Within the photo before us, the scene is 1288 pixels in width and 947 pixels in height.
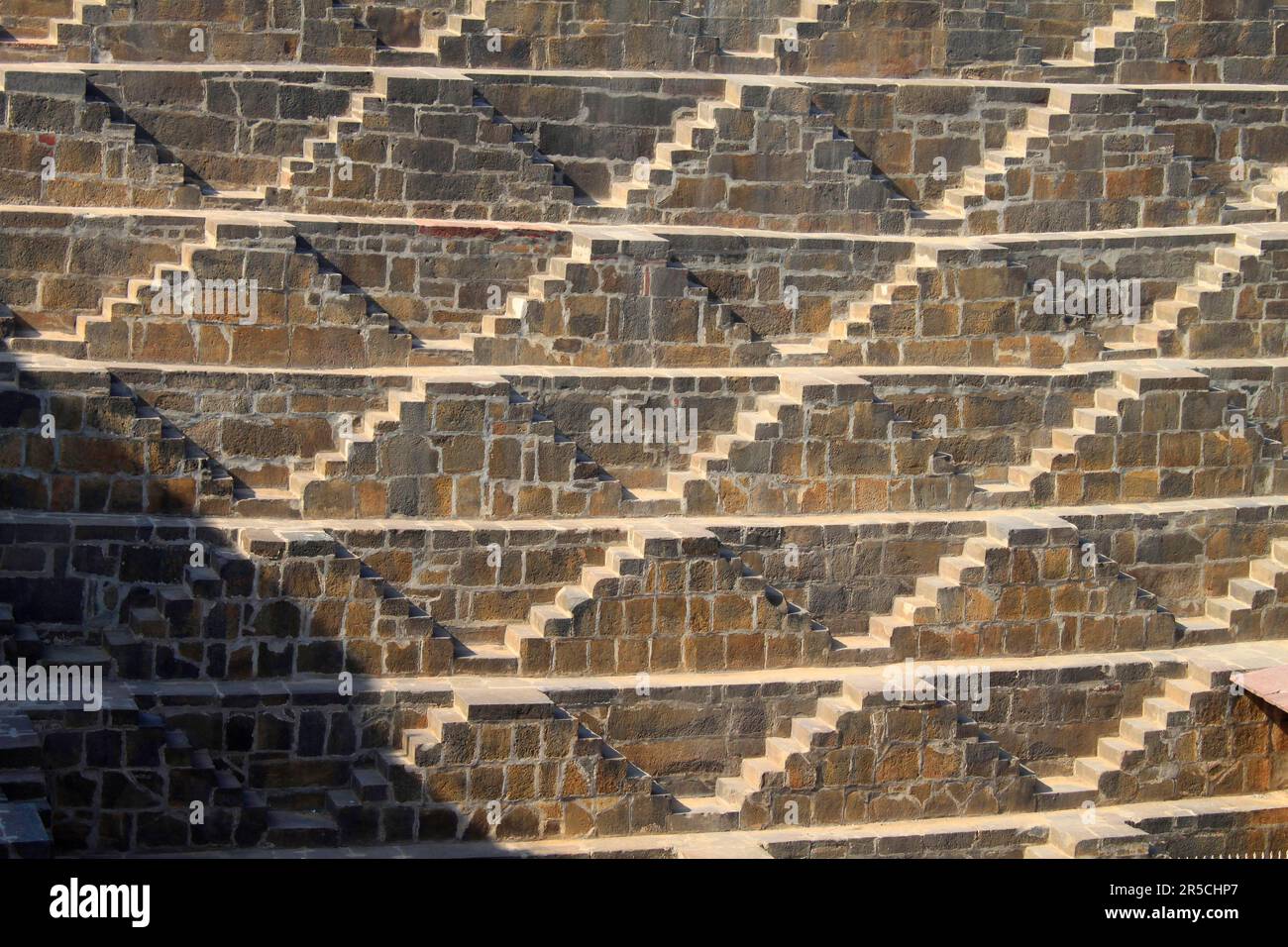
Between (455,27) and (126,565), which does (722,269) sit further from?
(126,565)

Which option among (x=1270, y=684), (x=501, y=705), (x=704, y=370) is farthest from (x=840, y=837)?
(x=704, y=370)

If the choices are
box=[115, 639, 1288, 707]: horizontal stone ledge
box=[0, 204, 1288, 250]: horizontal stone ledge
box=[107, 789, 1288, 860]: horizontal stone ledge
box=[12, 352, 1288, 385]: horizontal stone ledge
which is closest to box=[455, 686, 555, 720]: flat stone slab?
box=[115, 639, 1288, 707]: horizontal stone ledge

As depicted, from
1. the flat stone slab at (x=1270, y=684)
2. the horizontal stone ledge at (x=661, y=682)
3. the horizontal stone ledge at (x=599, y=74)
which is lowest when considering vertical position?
the flat stone slab at (x=1270, y=684)

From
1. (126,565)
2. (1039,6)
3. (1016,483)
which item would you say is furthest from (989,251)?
(126,565)

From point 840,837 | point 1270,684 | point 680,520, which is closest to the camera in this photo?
point 840,837

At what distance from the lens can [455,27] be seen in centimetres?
2298

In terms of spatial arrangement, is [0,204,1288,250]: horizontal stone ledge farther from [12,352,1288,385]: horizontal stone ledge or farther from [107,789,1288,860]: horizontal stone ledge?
[107,789,1288,860]: horizontal stone ledge

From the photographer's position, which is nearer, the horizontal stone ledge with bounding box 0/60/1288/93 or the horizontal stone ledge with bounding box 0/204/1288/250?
the horizontal stone ledge with bounding box 0/204/1288/250

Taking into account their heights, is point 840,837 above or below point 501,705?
below

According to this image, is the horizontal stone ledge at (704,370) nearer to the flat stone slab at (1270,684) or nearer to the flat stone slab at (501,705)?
the flat stone slab at (501,705)

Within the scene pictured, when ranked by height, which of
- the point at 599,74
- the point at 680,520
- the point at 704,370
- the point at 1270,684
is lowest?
the point at 1270,684

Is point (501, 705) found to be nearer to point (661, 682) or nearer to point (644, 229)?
point (661, 682)

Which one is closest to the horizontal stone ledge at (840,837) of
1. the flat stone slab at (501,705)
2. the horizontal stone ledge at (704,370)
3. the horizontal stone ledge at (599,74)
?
the flat stone slab at (501,705)

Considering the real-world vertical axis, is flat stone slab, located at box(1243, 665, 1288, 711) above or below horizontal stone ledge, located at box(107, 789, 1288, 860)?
above
